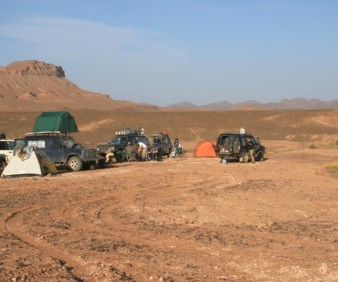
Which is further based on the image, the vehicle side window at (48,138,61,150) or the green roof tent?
the green roof tent

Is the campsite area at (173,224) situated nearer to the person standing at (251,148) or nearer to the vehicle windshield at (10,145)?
the person standing at (251,148)

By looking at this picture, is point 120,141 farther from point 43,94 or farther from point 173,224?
point 43,94

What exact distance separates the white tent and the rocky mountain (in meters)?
108

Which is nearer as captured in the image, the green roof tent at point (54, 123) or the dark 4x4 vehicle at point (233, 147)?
the green roof tent at point (54, 123)

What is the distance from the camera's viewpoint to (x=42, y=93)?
16200cm

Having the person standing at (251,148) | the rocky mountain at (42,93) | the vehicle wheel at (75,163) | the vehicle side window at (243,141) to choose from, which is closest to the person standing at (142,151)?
the vehicle side window at (243,141)

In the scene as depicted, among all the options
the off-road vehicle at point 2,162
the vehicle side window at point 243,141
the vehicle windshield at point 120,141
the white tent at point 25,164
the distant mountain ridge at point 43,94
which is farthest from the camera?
the distant mountain ridge at point 43,94

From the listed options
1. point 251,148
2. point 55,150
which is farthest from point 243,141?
point 55,150

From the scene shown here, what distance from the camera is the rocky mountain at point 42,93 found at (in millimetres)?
138375

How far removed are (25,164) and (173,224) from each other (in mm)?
10627

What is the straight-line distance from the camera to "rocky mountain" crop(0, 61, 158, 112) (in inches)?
5448

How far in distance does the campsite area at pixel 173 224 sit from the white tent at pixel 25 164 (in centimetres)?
63

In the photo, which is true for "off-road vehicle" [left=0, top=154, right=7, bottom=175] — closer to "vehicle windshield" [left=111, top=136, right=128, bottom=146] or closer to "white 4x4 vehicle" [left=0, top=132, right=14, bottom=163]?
"white 4x4 vehicle" [left=0, top=132, right=14, bottom=163]

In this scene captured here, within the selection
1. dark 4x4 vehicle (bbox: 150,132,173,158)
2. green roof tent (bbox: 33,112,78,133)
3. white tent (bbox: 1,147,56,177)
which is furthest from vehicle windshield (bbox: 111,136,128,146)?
white tent (bbox: 1,147,56,177)
